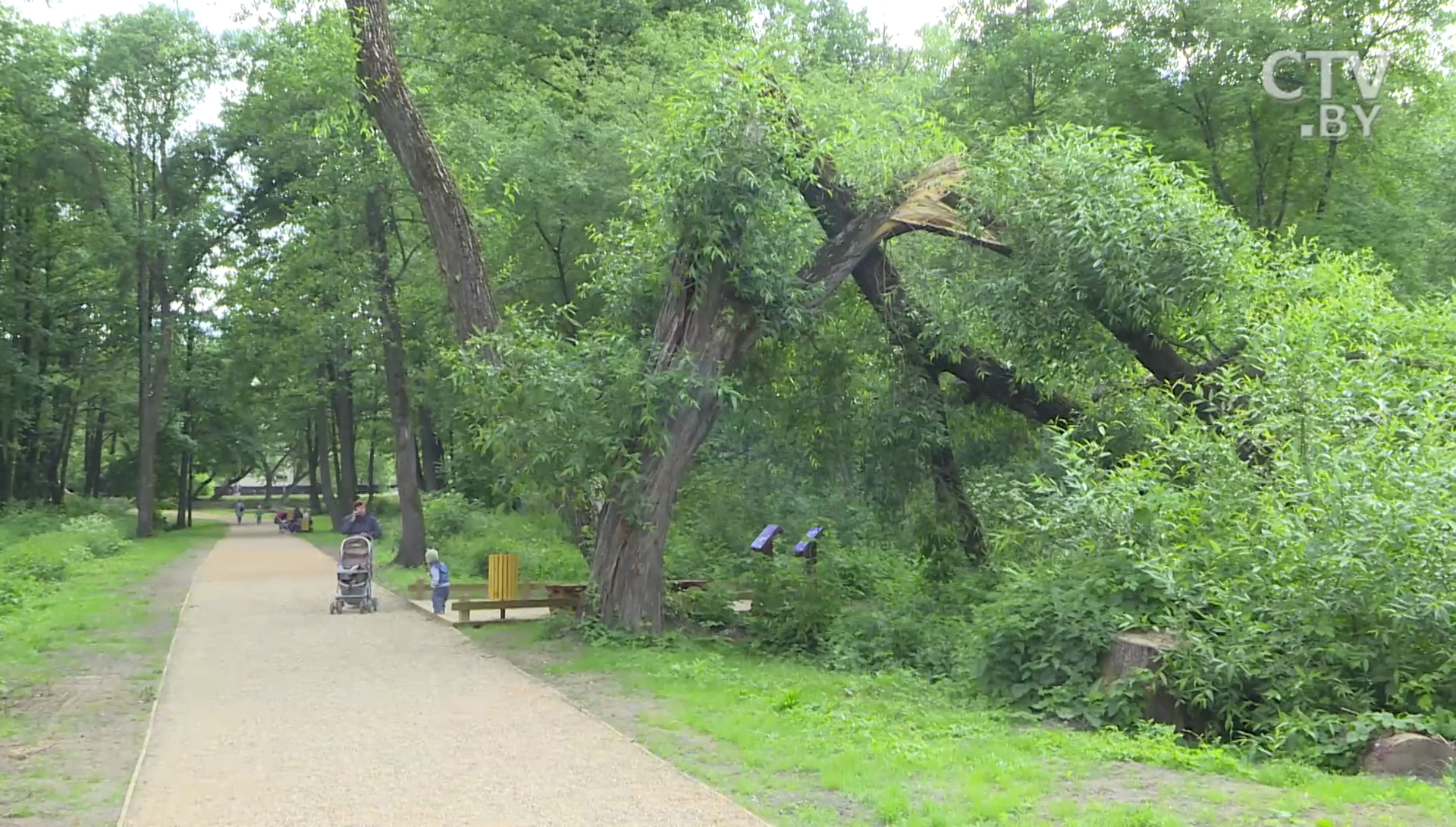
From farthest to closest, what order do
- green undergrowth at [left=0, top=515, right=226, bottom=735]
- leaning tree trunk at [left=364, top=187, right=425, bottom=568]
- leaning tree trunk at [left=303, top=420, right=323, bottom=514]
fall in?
1. leaning tree trunk at [left=303, top=420, right=323, bottom=514]
2. leaning tree trunk at [left=364, top=187, right=425, bottom=568]
3. green undergrowth at [left=0, top=515, right=226, bottom=735]

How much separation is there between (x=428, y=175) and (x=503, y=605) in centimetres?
558

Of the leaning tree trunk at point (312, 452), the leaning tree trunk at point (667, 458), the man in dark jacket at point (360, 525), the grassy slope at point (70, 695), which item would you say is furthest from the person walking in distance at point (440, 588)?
the leaning tree trunk at point (312, 452)

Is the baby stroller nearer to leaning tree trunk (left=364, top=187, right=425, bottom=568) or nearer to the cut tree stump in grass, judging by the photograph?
leaning tree trunk (left=364, top=187, right=425, bottom=568)

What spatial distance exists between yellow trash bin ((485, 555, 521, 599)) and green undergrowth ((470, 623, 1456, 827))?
5.33 m

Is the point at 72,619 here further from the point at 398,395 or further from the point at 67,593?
the point at 398,395

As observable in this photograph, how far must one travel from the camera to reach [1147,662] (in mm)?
9539

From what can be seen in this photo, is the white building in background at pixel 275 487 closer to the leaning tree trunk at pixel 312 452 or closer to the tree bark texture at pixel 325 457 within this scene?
the leaning tree trunk at pixel 312 452

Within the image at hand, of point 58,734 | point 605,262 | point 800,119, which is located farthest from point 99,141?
point 58,734

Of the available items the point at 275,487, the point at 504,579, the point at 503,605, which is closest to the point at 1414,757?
the point at 503,605

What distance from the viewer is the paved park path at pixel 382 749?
6.53 m

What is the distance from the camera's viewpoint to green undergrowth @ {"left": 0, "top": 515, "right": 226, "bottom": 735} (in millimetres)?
13016

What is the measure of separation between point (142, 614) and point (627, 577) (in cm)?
782

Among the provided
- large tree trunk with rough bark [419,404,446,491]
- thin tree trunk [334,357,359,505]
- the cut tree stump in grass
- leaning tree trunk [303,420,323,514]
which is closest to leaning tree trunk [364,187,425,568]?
thin tree trunk [334,357,359,505]

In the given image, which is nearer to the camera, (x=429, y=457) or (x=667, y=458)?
(x=667, y=458)
